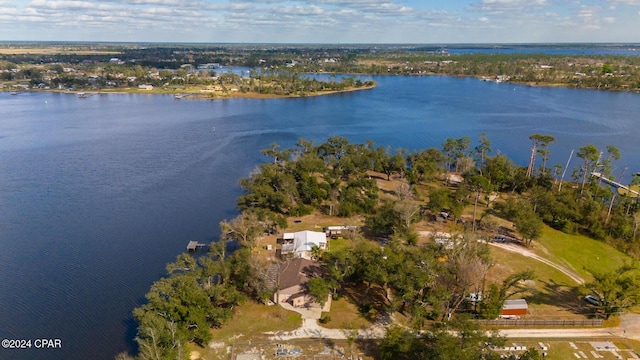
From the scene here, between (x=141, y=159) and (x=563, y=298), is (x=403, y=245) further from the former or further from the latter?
(x=141, y=159)

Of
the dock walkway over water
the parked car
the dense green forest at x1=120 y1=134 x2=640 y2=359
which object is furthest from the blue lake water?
the parked car

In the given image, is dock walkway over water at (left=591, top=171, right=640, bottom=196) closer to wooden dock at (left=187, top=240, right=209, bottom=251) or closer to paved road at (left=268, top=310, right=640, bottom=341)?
paved road at (left=268, top=310, right=640, bottom=341)

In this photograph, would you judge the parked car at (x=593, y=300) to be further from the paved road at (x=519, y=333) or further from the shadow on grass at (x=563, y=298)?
the paved road at (x=519, y=333)

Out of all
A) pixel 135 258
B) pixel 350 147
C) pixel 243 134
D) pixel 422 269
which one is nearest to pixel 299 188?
pixel 350 147

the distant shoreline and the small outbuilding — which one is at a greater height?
the distant shoreline

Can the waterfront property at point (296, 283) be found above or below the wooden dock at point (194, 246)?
above

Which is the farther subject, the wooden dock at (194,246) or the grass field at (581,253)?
the wooden dock at (194,246)

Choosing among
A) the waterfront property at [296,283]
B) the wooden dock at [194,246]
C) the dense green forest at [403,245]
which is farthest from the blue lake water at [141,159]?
the waterfront property at [296,283]

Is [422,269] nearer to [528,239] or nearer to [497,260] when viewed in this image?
[497,260]
